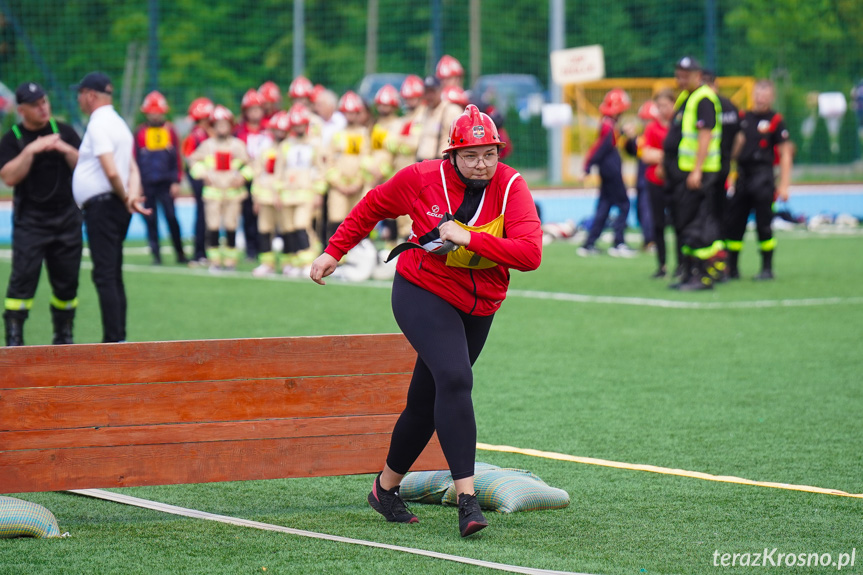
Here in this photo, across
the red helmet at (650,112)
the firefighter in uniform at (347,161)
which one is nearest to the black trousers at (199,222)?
the firefighter in uniform at (347,161)

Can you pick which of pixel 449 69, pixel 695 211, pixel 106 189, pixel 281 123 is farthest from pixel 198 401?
pixel 449 69

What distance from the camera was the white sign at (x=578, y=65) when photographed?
873 inches

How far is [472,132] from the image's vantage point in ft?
14.9

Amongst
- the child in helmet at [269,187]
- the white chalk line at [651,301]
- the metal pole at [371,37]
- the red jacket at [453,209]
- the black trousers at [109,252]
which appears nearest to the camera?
the red jacket at [453,209]

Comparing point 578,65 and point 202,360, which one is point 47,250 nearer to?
point 202,360

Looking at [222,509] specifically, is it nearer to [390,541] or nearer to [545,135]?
[390,541]

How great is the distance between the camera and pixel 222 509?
5148mm

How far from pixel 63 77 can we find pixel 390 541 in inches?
877

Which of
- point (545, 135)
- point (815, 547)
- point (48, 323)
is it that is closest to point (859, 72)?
point (545, 135)

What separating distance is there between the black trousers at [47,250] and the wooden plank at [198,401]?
3696mm

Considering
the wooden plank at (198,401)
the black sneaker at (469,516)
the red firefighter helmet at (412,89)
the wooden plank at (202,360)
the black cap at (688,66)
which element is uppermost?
the black cap at (688,66)

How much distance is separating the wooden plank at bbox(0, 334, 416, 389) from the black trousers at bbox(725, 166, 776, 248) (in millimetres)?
9020

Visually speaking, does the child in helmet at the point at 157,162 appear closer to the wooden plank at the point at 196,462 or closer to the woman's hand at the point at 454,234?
the wooden plank at the point at 196,462

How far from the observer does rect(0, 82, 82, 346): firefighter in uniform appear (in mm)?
7969
